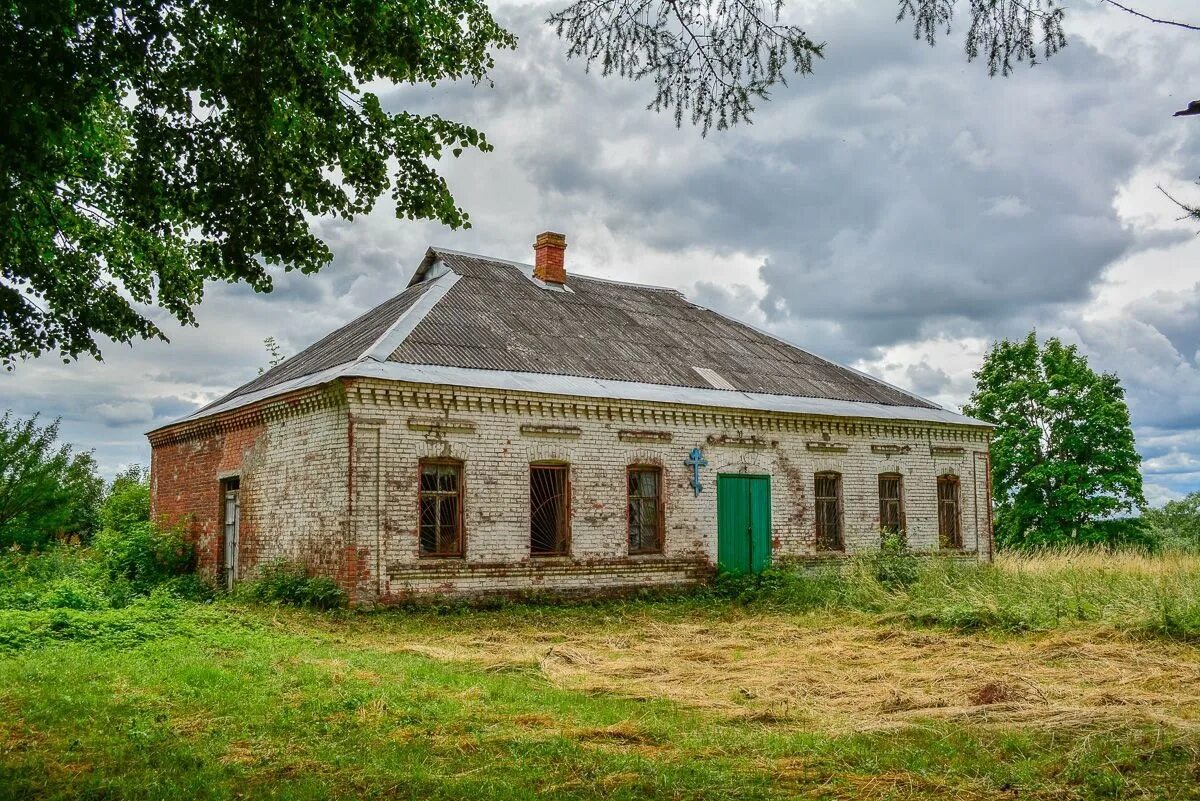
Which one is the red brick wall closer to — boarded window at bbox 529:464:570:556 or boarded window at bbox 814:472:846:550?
boarded window at bbox 529:464:570:556

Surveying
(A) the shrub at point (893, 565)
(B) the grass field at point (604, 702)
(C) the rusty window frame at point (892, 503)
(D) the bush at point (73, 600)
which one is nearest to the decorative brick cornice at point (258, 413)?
(B) the grass field at point (604, 702)

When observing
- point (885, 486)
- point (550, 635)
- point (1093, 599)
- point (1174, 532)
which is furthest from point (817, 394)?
point (1174, 532)

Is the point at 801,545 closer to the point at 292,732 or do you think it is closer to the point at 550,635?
the point at 550,635

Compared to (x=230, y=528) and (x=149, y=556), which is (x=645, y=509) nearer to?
(x=230, y=528)

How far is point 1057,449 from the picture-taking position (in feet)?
99.6

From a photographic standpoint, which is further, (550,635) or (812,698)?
(550,635)

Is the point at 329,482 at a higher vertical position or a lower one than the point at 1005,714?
higher

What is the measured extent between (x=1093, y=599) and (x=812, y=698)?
6890 mm

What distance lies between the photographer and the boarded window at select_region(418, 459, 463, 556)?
1441 cm

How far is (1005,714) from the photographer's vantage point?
699 cm

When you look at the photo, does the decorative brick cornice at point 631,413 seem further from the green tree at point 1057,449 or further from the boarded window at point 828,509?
the green tree at point 1057,449

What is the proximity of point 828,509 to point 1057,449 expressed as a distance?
49.1ft

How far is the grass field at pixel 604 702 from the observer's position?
5473mm

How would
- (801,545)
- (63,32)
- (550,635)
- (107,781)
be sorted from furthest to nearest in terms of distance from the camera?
(801,545) → (550,635) → (63,32) → (107,781)
